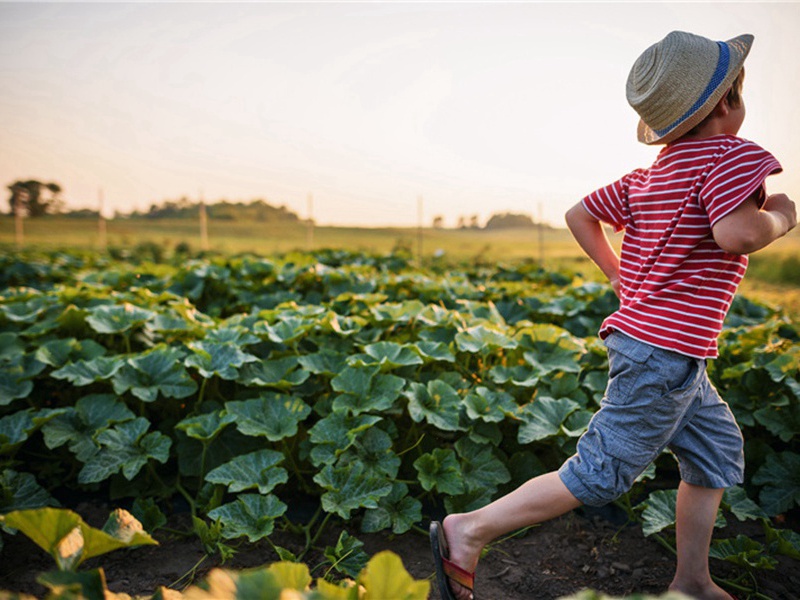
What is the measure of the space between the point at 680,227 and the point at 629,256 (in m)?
0.22

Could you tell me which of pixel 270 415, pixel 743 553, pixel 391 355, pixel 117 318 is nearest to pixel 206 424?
pixel 270 415

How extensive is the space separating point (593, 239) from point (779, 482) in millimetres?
1138

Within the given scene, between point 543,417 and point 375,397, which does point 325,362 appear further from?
point 543,417

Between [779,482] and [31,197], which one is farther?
[31,197]

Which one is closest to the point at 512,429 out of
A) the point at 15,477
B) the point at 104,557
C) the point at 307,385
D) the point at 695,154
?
the point at 307,385

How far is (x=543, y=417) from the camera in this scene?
2.23 metres

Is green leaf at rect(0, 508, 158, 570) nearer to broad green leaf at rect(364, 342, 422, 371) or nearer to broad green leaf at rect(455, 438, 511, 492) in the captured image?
broad green leaf at rect(455, 438, 511, 492)

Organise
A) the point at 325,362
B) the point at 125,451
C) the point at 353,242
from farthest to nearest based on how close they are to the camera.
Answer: the point at 353,242 < the point at 325,362 < the point at 125,451

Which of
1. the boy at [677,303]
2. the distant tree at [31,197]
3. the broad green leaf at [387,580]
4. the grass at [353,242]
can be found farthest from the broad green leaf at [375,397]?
the distant tree at [31,197]

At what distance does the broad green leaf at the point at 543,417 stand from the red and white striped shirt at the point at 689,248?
2.17ft

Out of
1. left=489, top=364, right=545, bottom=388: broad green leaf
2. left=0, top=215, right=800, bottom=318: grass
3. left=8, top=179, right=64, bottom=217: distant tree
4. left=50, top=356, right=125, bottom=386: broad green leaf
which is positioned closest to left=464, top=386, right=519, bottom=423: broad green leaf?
left=489, top=364, right=545, bottom=388: broad green leaf

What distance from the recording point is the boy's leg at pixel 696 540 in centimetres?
164

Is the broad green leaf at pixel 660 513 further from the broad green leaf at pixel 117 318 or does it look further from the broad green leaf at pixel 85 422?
the broad green leaf at pixel 117 318

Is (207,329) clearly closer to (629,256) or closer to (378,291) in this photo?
(378,291)
